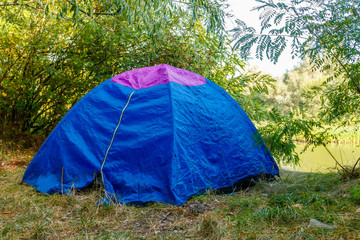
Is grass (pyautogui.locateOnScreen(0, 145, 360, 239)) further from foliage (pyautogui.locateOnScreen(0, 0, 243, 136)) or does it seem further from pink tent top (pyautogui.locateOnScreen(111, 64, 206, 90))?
foliage (pyautogui.locateOnScreen(0, 0, 243, 136))

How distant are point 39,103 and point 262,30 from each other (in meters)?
3.97

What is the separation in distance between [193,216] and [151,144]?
798mm

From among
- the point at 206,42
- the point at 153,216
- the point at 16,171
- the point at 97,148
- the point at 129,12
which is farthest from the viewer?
the point at 206,42

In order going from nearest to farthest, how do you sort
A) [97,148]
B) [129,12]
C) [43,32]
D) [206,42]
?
[97,148], [129,12], [43,32], [206,42]

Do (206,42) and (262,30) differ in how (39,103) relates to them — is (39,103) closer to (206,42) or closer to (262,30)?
(206,42)

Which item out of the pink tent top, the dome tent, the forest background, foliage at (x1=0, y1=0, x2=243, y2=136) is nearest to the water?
the forest background

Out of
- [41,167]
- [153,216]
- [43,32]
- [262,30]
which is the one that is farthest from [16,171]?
[262,30]

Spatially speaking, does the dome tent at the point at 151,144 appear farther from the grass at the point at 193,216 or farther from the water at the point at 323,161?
the water at the point at 323,161

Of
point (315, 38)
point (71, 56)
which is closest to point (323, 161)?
point (315, 38)

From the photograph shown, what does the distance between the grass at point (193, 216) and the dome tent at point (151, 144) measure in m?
0.18

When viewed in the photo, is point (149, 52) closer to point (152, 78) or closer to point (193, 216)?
point (152, 78)

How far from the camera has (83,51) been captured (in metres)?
5.14

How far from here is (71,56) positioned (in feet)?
16.7

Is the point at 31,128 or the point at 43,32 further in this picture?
the point at 31,128
